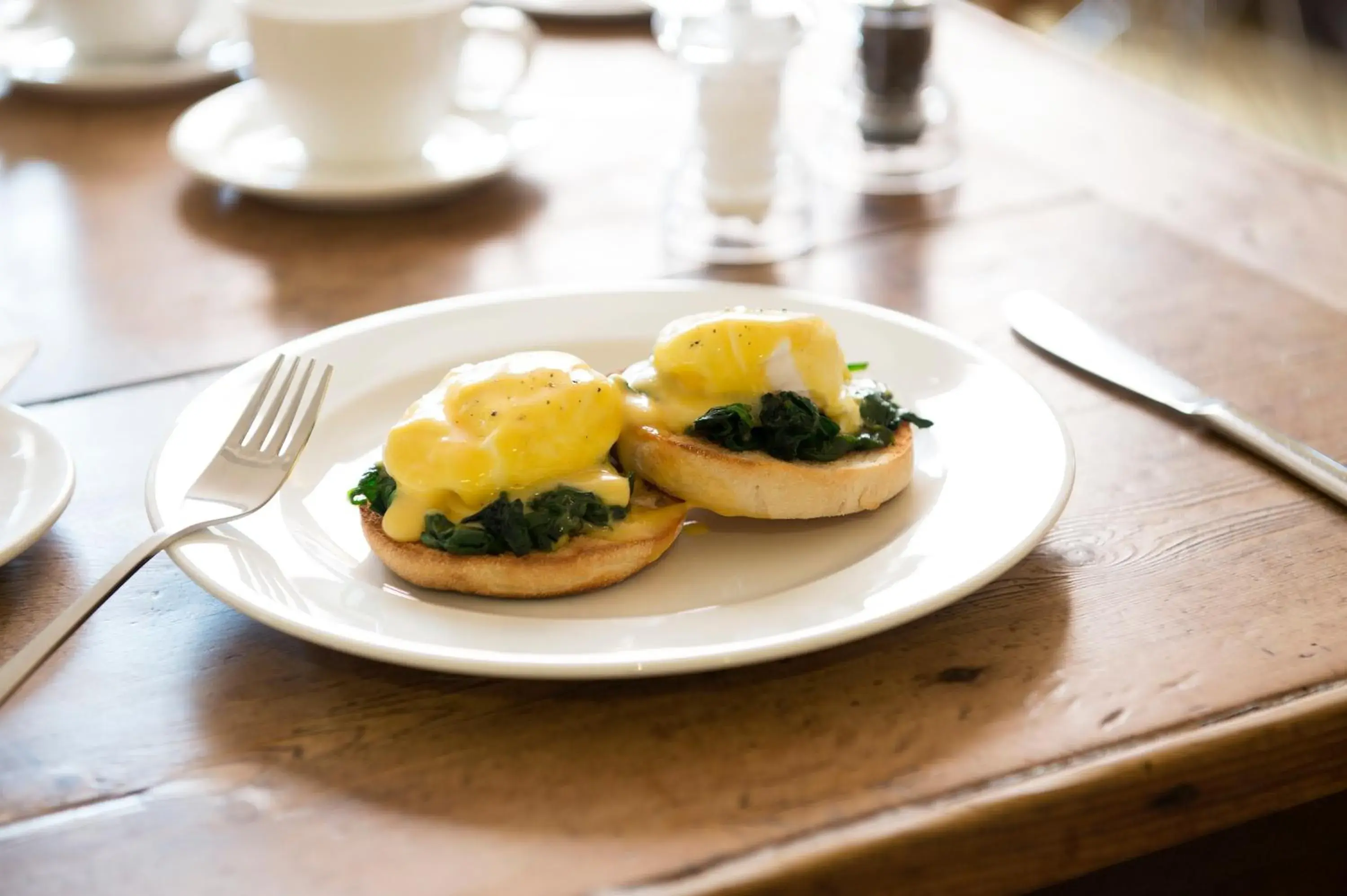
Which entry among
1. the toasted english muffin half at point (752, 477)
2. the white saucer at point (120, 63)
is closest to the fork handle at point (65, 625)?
the toasted english muffin half at point (752, 477)

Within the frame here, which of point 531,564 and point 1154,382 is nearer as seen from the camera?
point 531,564

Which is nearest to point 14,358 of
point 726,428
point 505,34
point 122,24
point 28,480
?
point 28,480

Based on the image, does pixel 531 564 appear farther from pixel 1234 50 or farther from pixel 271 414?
pixel 1234 50

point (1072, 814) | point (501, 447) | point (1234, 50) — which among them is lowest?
point (1234, 50)

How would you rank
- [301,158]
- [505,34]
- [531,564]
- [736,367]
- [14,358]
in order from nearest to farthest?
[531,564], [736,367], [14,358], [301,158], [505,34]

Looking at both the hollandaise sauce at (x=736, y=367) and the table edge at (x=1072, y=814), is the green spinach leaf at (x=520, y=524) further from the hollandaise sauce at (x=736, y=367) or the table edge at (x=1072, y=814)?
the table edge at (x=1072, y=814)

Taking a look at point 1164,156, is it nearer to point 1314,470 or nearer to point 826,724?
point 1314,470

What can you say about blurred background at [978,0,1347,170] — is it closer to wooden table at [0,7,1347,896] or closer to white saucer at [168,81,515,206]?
white saucer at [168,81,515,206]
